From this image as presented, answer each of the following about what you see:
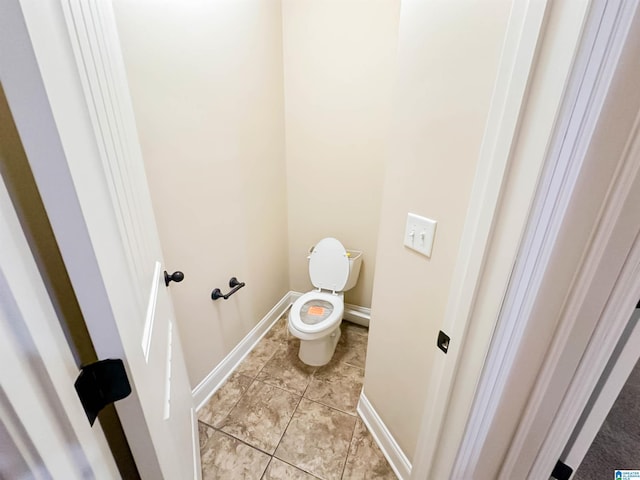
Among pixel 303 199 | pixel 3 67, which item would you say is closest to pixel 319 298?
pixel 303 199

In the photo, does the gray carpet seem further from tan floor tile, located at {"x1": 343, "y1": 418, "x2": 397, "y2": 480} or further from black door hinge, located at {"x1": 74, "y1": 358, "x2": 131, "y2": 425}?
black door hinge, located at {"x1": 74, "y1": 358, "x2": 131, "y2": 425}

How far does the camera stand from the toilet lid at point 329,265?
1.97 m

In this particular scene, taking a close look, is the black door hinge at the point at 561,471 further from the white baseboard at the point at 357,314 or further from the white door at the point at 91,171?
the white baseboard at the point at 357,314

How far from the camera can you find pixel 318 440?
1328 mm

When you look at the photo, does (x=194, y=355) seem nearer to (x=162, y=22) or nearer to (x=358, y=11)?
(x=162, y=22)

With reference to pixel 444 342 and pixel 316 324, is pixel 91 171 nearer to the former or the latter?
pixel 444 342

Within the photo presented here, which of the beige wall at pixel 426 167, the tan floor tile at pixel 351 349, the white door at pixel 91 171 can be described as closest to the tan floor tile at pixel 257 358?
the tan floor tile at pixel 351 349

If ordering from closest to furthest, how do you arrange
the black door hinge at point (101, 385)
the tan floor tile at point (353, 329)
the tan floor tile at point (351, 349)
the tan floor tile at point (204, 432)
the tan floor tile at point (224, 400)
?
the black door hinge at point (101, 385), the tan floor tile at point (204, 432), the tan floor tile at point (224, 400), the tan floor tile at point (351, 349), the tan floor tile at point (353, 329)

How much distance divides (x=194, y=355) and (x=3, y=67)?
4.75ft

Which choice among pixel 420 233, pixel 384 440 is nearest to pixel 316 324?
pixel 384 440

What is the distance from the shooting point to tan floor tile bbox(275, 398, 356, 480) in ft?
4.02

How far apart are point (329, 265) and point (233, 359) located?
0.93 m

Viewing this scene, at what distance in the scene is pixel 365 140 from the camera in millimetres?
1803

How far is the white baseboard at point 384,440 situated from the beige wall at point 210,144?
91cm
